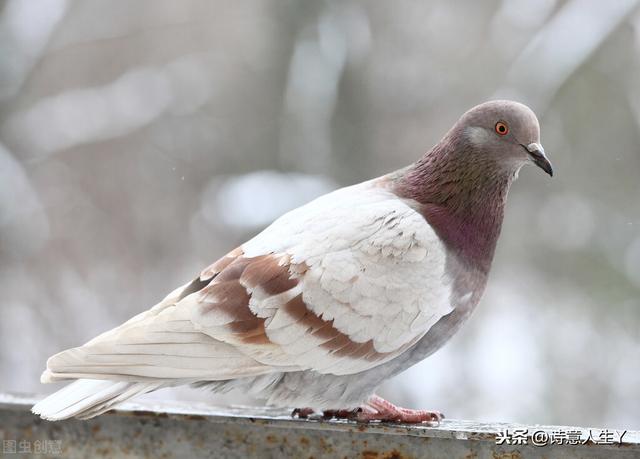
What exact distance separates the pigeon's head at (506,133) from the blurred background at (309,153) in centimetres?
207

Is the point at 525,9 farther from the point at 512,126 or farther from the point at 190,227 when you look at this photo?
the point at 512,126

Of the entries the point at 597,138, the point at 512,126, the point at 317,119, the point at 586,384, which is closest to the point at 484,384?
the point at 586,384

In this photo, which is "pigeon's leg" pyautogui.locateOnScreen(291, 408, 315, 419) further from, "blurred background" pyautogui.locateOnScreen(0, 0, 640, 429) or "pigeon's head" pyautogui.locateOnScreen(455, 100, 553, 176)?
"blurred background" pyautogui.locateOnScreen(0, 0, 640, 429)

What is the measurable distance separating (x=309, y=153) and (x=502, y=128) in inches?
109

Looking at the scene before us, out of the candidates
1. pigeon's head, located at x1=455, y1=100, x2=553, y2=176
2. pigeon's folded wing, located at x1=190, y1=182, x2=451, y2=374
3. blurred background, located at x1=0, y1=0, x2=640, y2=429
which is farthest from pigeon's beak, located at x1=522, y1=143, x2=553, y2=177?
blurred background, located at x1=0, y1=0, x2=640, y2=429

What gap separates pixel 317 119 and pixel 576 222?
1.60m

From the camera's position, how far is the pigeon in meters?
1.85

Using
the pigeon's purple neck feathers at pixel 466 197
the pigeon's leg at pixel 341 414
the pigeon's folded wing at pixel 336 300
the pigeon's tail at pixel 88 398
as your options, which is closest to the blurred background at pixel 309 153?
the pigeon's leg at pixel 341 414

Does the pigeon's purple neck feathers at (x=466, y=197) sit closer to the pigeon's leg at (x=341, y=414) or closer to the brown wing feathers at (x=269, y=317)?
the brown wing feathers at (x=269, y=317)

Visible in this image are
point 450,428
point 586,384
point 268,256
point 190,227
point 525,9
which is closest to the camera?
point 450,428

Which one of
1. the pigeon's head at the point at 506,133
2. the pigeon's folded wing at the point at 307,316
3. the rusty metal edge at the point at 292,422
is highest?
the pigeon's head at the point at 506,133

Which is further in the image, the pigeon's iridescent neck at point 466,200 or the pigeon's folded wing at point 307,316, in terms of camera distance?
the pigeon's iridescent neck at point 466,200

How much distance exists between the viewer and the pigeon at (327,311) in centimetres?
185

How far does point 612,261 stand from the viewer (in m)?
4.03
